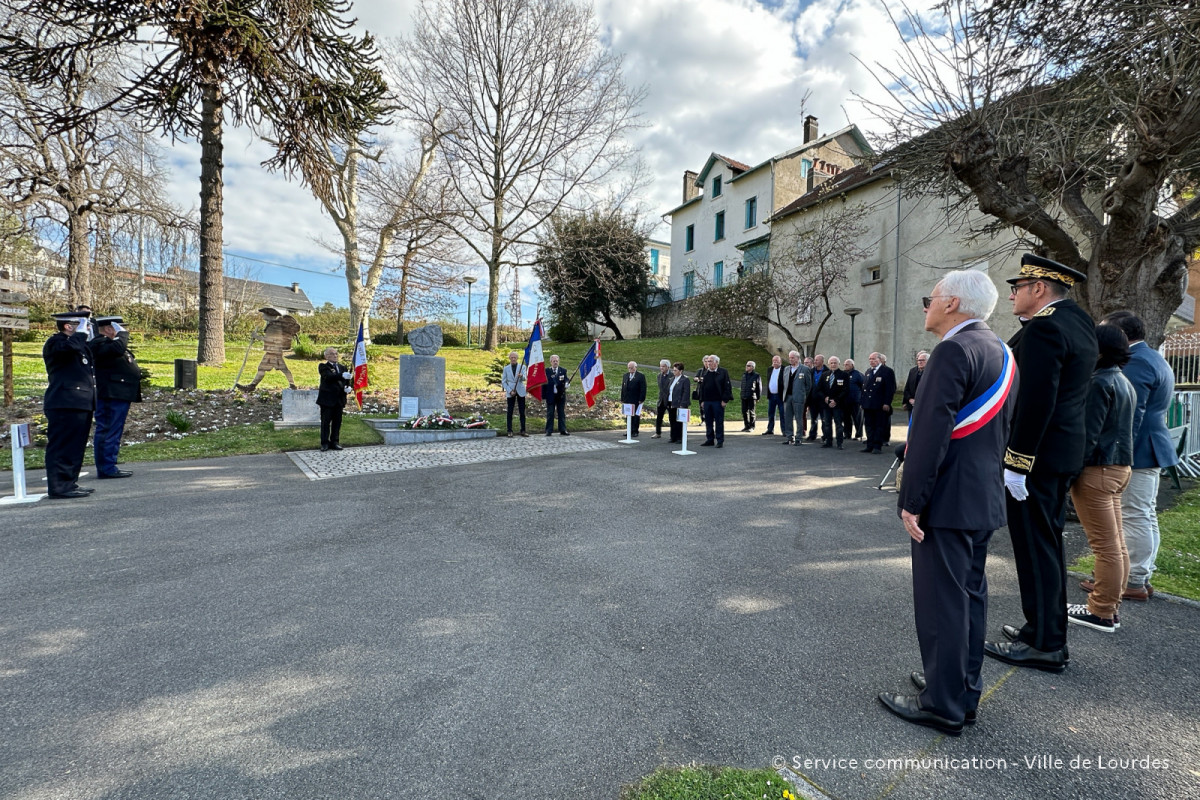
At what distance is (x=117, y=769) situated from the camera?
2.14m

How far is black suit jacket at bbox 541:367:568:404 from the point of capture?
41.0 ft

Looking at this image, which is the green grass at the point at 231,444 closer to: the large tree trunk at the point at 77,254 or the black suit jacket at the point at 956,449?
the black suit jacket at the point at 956,449

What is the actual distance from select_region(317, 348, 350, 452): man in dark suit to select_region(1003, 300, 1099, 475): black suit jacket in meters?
9.79

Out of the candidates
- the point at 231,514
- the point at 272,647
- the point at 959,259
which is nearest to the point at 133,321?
the point at 231,514

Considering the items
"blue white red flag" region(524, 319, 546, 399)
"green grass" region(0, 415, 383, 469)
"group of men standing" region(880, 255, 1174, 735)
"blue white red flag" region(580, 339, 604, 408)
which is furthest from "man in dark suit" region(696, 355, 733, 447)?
"group of men standing" region(880, 255, 1174, 735)

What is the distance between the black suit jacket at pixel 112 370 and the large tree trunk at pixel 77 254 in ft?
51.2

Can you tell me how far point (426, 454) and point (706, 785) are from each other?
8583 millimetres

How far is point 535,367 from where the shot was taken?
40.6ft

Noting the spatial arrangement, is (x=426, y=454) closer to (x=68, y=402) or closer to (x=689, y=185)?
(x=68, y=402)

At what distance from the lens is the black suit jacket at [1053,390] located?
287 centimetres

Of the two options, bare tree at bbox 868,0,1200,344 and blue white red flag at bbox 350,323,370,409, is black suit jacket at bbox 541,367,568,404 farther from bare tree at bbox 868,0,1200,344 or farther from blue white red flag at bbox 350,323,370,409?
bare tree at bbox 868,0,1200,344

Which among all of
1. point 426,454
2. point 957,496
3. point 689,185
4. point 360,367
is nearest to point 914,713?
point 957,496

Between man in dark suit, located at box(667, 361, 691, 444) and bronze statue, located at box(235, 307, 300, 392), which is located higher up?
bronze statue, located at box(235, 307, 300, 392)

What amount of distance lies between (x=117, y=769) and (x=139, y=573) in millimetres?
2661
